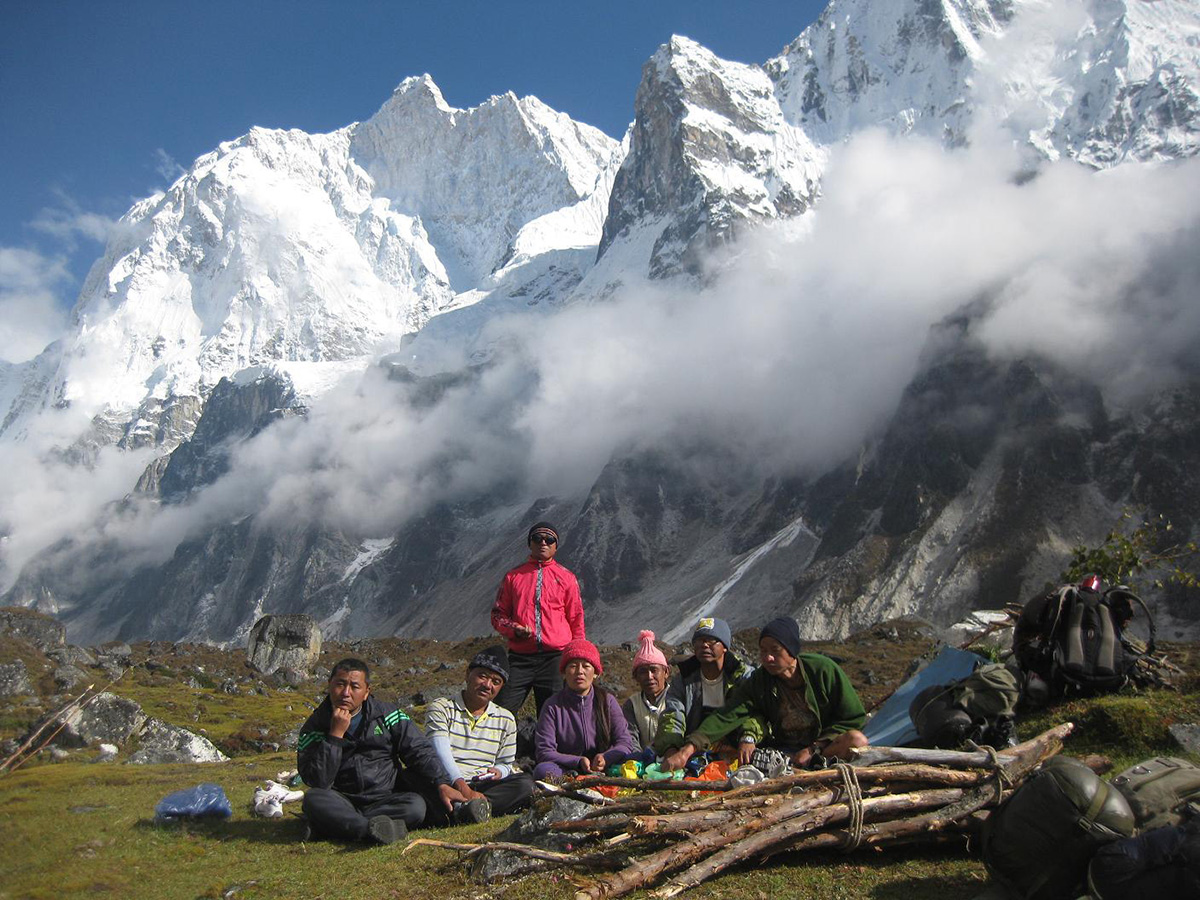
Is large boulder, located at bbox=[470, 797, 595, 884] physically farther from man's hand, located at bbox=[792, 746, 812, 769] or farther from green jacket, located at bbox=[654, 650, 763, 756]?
man's hand, located at bbox=[792, 746, 812, 769]

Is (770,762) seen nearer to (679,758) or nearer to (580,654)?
(679,758)

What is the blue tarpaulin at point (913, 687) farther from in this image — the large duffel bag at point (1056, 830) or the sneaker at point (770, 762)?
the large duffel bag at point (1056, 830)

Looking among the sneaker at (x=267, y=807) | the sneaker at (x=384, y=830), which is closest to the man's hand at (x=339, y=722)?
the sneaker at (x=384, y=830)

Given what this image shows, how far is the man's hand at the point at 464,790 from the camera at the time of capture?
1043 cm

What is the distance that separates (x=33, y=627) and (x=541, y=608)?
45.6 meters

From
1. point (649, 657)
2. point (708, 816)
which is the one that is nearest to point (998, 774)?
point (708, 816)

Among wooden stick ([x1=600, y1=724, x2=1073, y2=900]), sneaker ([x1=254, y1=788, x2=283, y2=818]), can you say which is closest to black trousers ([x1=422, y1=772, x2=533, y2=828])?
sneaker ([x1=254, y1=788, x2=283, y2=818])

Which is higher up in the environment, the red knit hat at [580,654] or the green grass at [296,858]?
the red knit hat at [580,654]

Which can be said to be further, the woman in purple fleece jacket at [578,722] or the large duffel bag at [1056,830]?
the woman in purple fleece jacket at [578,722]

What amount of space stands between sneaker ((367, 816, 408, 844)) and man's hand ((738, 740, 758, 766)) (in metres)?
3.83

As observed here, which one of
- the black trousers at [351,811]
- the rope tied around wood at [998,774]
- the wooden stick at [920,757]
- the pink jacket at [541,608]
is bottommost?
the black trousers at [351,811]

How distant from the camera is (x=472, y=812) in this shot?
1015 centimetres

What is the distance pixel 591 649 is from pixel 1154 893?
690cm

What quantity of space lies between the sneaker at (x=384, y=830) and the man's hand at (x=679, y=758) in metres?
3.00
